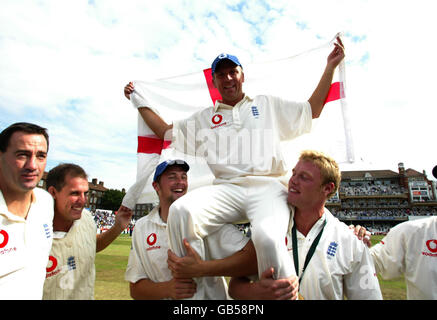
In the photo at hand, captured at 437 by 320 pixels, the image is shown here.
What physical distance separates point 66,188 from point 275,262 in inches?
113

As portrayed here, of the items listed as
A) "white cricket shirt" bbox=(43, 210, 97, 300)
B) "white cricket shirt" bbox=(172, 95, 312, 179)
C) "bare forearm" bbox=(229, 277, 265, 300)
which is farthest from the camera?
"white cricket shirt" bbox=(43, 210, 97, 300)

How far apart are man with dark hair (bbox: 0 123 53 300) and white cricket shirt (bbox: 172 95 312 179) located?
1688mm

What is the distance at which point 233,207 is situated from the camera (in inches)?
108

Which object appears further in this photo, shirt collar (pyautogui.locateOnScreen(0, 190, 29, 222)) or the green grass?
the green grass

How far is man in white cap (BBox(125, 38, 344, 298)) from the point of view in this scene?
95.4 inches

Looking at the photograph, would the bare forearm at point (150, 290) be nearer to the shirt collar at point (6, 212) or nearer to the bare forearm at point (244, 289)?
the bare forearm at point (244, 289)

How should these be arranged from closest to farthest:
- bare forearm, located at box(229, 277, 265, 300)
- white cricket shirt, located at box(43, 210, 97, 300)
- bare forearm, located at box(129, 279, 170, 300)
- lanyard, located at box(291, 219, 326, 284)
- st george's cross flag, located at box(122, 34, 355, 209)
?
bare forearm, located at box(229, 277, 265, 300) < lanyard, located at box(291, 219, 326, 284) < bare forearm, located at box(129, 279, 170, 300) < white cricket shirt, located at box(43, 210, 97, 300) < st george's cross flag, located at box(122, 34, 355, 209)

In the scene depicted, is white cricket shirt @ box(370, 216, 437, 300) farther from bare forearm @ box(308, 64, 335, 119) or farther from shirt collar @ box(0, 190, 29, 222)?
shirt collar @ box(0, 190, 29, 222)

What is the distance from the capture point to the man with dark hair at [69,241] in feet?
10.7

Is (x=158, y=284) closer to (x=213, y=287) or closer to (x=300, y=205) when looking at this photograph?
(x=213, y=287)

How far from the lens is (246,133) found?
311 centimetres

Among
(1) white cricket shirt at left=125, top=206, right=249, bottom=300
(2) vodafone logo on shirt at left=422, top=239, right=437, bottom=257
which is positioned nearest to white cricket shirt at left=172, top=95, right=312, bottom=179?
(1) white cricket shirt at left=125, top=206, right=249, bottom=300
